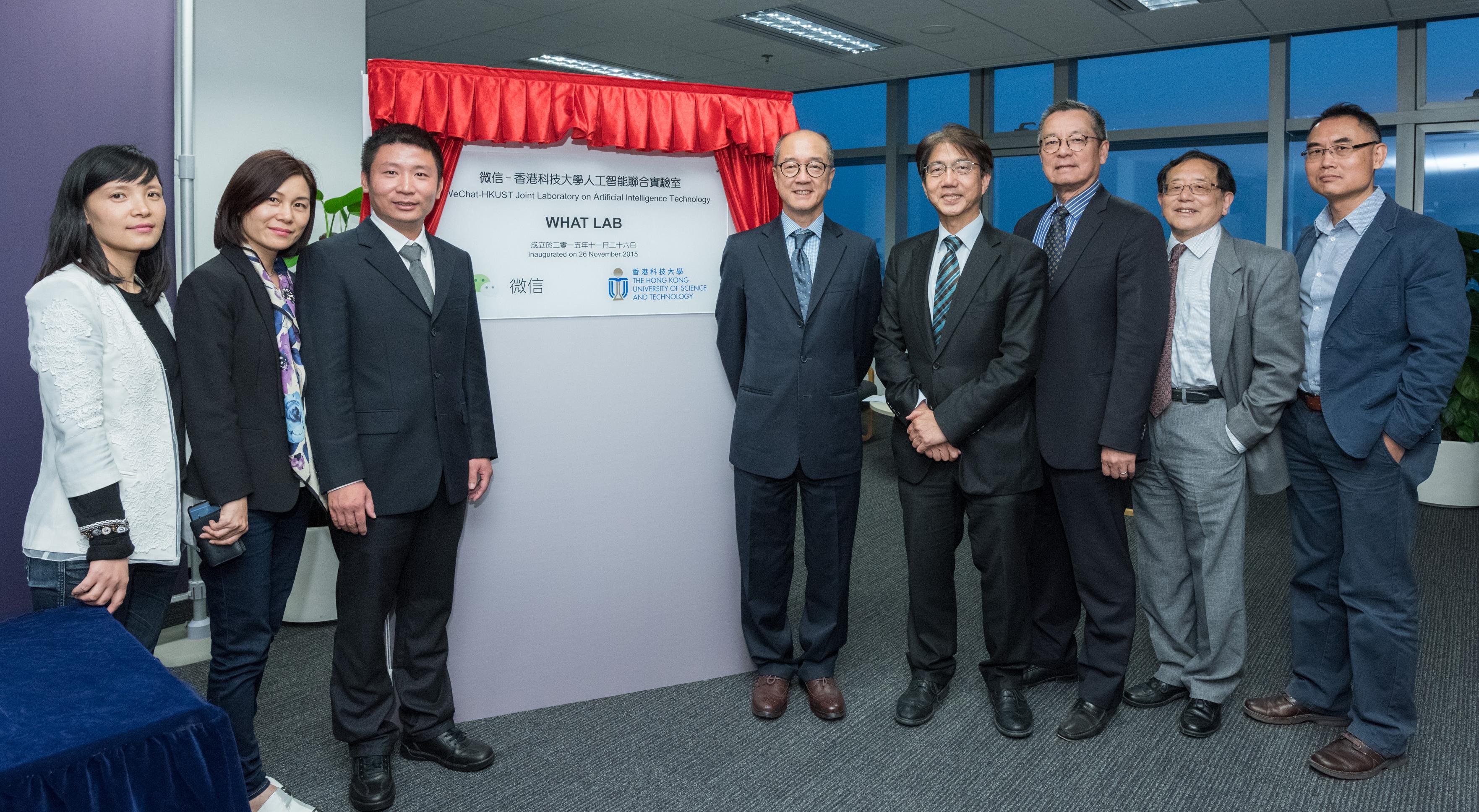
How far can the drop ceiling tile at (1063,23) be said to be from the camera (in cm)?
616

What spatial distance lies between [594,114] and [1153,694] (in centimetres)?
239

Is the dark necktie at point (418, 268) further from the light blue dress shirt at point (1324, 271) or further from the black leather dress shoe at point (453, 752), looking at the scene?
the light blue dress shirt at point (1324, 271)

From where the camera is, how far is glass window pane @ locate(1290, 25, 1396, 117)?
6.66m

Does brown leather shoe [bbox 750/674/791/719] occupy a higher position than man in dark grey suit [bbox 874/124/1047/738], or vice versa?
man in dark grey suit [bbox 874/124/1047/738]

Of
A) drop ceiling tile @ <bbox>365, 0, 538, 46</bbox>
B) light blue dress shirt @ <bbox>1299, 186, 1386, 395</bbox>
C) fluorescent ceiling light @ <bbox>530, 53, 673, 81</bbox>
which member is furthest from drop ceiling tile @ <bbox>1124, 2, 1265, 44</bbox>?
light blue dress shirt @ <bbox>1299, 186, 1386, 395</bbox>

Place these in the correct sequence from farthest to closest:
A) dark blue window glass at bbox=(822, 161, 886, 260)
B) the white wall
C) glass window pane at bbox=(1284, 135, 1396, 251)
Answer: dark blue window glass at bbox=(822, 161, 886, 260) → glass window pane at bbox=(1284, 135, 1396, 251) → the white wall

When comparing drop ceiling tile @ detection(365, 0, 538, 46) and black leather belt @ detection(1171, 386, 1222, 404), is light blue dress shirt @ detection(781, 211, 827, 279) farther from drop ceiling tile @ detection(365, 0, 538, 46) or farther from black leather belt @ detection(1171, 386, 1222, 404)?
drop ceiling tile @ detection(365, 0, 538, 46)

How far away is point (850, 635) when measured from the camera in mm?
3488

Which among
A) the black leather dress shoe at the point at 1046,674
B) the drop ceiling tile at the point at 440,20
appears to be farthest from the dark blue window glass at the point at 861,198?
the black leather dress shoe at the point at 1046,674

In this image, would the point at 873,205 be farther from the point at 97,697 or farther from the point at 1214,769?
the point at 97,697

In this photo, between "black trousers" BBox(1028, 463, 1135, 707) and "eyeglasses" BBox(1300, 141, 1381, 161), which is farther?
"black trousers" BBox(1028, 463, 1135, 707)

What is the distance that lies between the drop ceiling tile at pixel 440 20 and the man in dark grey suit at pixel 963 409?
4638 millimetres

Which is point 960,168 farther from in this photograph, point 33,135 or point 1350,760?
point 33,135

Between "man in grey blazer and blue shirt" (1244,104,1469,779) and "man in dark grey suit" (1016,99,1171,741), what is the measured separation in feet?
1.40
